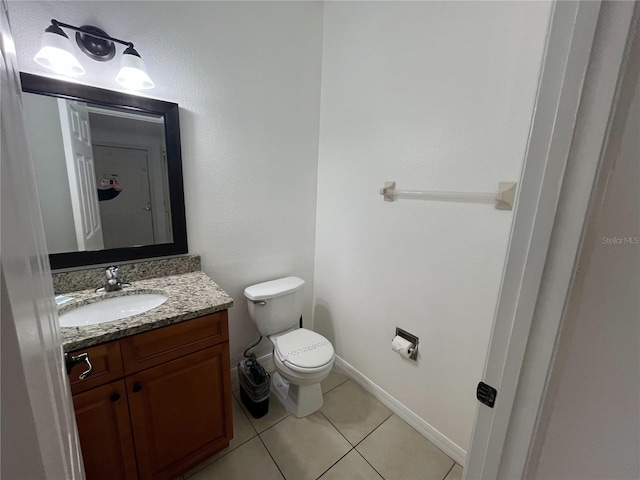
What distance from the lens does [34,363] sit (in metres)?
0.31

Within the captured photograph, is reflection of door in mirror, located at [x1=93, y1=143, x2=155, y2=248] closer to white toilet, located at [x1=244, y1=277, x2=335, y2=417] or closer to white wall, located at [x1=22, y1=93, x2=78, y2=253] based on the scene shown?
white wall, located at [x1=22, y1=93, x2=78, y2=253]

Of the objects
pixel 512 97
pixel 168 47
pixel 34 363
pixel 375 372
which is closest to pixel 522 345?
pixel 34 363

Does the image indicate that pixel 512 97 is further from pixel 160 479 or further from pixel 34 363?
pixel 160 479

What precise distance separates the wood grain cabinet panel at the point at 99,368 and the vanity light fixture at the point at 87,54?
1.12m

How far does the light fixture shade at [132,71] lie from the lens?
3.82ft

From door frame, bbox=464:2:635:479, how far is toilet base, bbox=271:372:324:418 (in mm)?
1221

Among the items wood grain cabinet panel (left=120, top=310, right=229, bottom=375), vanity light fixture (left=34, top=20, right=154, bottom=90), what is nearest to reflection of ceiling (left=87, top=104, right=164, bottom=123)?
vanity light fixture (left=34, top=20, right=154, bottom=90)

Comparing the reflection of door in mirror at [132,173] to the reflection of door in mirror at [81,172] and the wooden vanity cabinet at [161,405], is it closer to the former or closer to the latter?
the reflection of door in mirror at [81,172]

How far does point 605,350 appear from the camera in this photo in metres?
0.48

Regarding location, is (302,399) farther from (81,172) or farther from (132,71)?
(132,71)

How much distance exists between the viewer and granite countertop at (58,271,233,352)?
0.89 meters

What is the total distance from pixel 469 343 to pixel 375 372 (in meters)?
0.74

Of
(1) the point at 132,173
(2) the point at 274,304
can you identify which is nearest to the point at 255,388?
(2) the point at 274,304

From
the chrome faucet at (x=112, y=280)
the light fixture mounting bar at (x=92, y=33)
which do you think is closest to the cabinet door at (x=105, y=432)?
the chrome faucet at (x=112, y=280)
